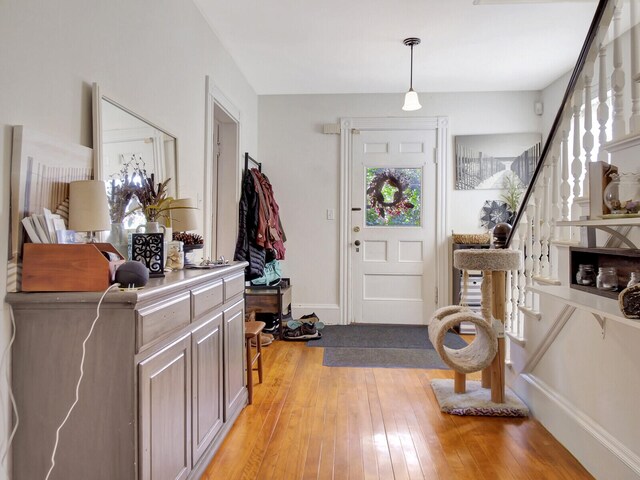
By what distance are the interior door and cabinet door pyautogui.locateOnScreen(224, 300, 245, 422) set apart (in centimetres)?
220

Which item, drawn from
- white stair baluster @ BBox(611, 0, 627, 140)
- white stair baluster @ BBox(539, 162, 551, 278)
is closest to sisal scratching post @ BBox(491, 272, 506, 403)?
white stair baluster @ BBox(539, 162, 551, 278)

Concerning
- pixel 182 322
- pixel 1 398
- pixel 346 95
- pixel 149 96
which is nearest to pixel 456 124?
pixel 346 95

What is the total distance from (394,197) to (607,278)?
110 inches

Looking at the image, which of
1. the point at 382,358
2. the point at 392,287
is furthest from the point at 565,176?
the point at 392,287

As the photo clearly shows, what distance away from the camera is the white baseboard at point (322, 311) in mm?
4301

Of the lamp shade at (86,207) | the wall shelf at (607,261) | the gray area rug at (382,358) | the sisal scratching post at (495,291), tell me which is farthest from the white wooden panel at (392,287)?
the lamp shade at (86,207)

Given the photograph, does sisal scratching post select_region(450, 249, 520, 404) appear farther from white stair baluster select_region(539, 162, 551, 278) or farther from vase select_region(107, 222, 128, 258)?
vase select_region(107, 222, 128, 258)

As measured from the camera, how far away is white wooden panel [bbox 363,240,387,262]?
169 inches

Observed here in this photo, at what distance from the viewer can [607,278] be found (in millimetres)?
1566

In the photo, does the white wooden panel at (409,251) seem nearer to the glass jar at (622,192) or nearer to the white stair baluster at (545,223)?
the white stair baluster at (545,223)

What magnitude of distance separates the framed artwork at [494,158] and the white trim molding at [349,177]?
0.17 m

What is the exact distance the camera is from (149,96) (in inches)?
77.0

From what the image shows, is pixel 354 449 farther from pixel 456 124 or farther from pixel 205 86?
pixel 456 124

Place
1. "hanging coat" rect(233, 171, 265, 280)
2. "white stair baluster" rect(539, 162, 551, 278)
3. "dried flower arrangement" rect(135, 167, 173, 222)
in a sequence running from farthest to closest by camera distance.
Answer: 1. "hanging coat" rect(233, 171, 265, 280)
2. "white stair baluster" rect(539, 162, 551, 278)
3. "dried flower arrangement" rect(135, 167, 173, 222)
